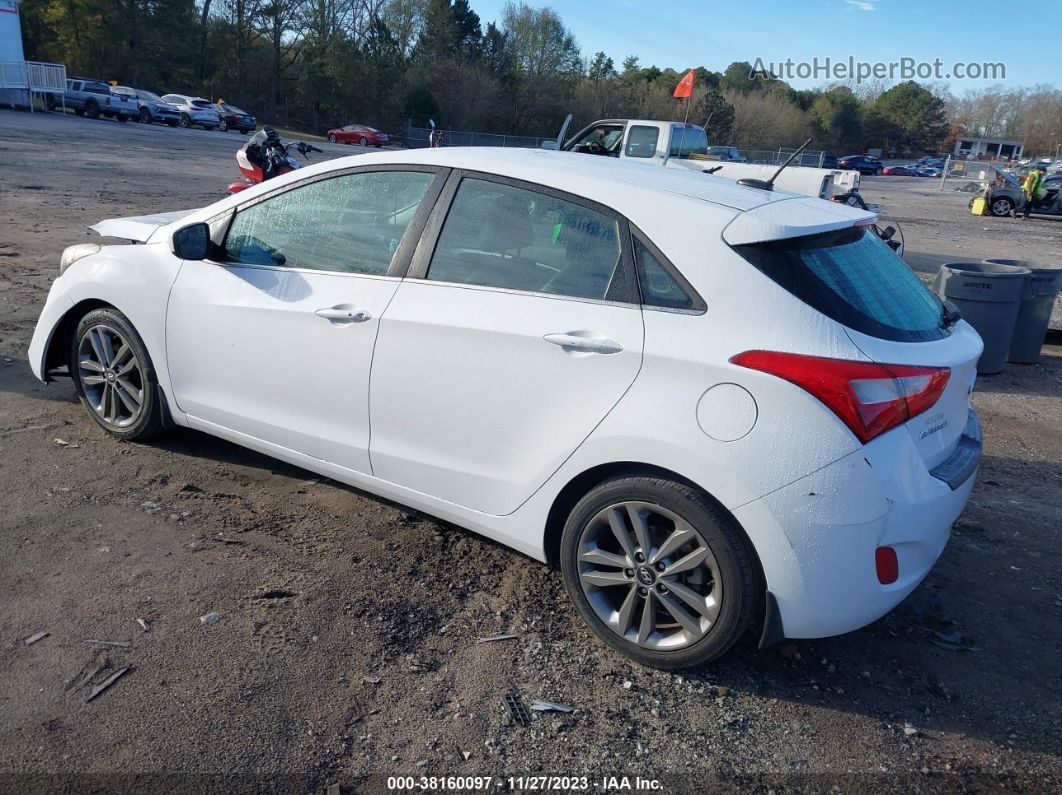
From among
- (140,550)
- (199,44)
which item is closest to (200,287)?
(140,550)

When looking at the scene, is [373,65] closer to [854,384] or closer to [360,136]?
[360,136]

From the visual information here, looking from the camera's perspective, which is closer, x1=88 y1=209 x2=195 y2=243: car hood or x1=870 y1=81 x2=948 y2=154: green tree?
x1=88 y1=209 x2=195 y2=243: car hood

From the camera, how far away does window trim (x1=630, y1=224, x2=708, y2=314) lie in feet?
9.57

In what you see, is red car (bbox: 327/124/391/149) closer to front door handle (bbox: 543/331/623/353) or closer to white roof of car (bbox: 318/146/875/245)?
white roof of car (bbox: 318/146/875/245)

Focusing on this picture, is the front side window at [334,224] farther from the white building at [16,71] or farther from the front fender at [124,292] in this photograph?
the white building at [16,71]

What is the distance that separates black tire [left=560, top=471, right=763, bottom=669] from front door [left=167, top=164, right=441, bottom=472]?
3.73 ft

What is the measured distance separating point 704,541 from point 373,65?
6418cm

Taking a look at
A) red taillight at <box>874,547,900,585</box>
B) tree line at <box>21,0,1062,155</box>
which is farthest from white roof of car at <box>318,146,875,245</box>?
tree line at <box>21,0,1062,155</box>

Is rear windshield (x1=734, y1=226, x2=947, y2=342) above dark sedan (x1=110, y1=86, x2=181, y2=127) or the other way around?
the other way around

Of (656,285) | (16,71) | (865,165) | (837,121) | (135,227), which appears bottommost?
(135,227)

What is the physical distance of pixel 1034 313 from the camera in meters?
7.96

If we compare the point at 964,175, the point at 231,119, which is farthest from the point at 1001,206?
the point at 231,119

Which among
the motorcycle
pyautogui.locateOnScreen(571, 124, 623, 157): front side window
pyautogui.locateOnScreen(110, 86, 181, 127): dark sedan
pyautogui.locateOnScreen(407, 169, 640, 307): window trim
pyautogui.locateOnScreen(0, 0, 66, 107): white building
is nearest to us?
pyautogui.locateOnScreen(407, 169, 640, 307): window trim

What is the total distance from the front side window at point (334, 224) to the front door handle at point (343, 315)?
199mm
